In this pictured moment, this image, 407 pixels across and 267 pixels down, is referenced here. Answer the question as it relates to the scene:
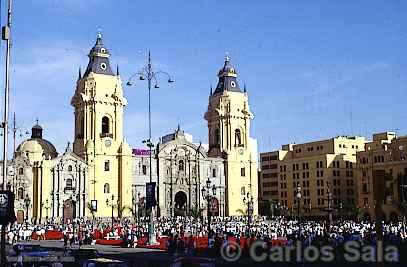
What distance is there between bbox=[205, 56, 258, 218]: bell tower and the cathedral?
0.16 m

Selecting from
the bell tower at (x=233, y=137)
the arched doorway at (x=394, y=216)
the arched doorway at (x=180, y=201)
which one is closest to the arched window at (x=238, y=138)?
the bell tower at (x=233, y=137)

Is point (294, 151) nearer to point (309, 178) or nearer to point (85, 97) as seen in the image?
point (309, 178)

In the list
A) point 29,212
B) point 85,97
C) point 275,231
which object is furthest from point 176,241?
point 85,97

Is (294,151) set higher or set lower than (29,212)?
higher

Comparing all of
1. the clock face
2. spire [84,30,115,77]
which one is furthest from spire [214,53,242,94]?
the clock face

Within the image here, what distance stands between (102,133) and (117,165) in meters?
5.04

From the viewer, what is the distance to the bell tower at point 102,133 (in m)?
91.8

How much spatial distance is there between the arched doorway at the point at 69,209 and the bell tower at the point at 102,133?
3.00 meters

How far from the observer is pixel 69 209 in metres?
88.8

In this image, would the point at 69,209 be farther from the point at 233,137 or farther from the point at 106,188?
the point at 233,137

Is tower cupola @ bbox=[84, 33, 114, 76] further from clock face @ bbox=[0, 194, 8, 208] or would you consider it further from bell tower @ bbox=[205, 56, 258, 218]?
clock face @ bbox=[0, 194, 8, 208]

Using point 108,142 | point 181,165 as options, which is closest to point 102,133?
point 108,142

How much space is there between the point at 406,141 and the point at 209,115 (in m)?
31.8

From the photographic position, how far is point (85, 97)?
93.3 metres
